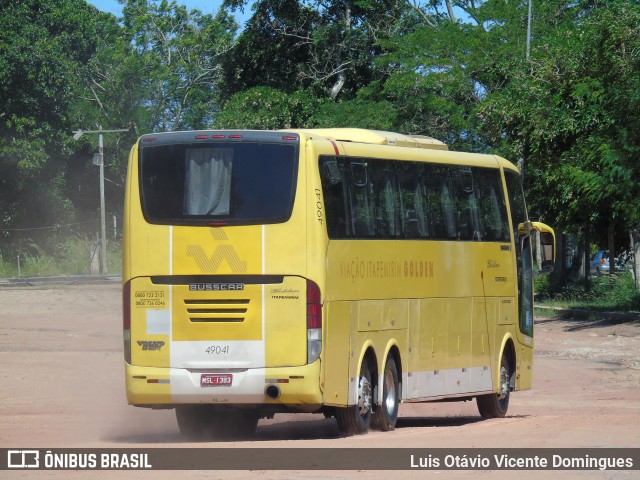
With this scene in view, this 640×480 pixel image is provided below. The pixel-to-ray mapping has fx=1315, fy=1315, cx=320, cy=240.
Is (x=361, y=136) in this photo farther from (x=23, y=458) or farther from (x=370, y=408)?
(x=23, y=458)

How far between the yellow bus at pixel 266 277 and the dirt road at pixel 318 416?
22.8 inches

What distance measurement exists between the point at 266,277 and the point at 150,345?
146cm

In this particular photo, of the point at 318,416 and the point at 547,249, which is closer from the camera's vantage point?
the point at 547,249

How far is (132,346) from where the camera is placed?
1408cm

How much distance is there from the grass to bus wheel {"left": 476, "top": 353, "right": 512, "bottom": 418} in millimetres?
51596

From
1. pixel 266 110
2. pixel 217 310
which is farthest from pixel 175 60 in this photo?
pixel 217 310

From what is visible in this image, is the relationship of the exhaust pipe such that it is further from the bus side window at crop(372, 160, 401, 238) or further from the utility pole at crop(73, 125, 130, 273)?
the utility pole at crop(73, 125, 130, 273)

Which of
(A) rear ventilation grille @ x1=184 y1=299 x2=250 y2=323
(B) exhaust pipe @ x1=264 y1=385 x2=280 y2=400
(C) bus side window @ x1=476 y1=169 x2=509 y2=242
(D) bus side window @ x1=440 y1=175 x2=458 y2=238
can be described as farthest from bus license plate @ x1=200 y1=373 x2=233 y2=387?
(C) bus side window @ x1=476 y1=169 x2=509 y2=242

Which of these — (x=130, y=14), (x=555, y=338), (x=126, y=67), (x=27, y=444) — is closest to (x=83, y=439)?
(x=27, y=444)

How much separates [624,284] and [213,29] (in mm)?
43102

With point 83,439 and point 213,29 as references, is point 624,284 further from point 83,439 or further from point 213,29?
point 213,29

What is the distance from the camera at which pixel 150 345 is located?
13969 millimetres

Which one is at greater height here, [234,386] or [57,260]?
[57,260]

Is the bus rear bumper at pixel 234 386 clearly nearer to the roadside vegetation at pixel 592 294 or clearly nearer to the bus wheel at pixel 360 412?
the bus wheel at pixel 360 412
